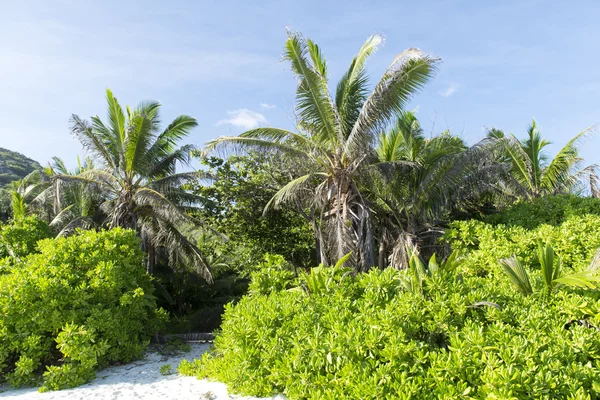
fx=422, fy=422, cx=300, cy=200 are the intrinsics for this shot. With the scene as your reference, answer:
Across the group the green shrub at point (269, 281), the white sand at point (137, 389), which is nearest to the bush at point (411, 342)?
the white sand at point (137, 389)

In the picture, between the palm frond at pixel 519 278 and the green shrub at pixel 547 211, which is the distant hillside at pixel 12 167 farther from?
the palm frond at pixel 519 278

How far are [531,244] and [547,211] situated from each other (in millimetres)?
3470

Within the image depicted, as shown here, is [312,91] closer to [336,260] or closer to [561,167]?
[336,260]

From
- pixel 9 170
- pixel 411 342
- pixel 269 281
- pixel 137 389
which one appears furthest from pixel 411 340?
pixel 9 170

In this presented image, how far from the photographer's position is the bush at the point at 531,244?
7.85 m

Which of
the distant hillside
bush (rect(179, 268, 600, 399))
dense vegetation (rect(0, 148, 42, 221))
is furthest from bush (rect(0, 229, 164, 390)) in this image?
the distant hillside

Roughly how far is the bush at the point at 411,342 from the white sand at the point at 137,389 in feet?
1.02

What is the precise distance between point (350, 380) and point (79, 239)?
21.6 ft

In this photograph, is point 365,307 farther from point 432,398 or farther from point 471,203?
point 471,203

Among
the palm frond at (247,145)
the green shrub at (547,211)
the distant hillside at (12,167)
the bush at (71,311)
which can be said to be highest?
the distant hillside at (12,167)

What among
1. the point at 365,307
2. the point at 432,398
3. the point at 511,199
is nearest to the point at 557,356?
the point at 432,398

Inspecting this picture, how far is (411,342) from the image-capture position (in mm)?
4590

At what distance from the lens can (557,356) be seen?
4.28 meters

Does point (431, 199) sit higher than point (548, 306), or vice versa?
point (431, 199)
